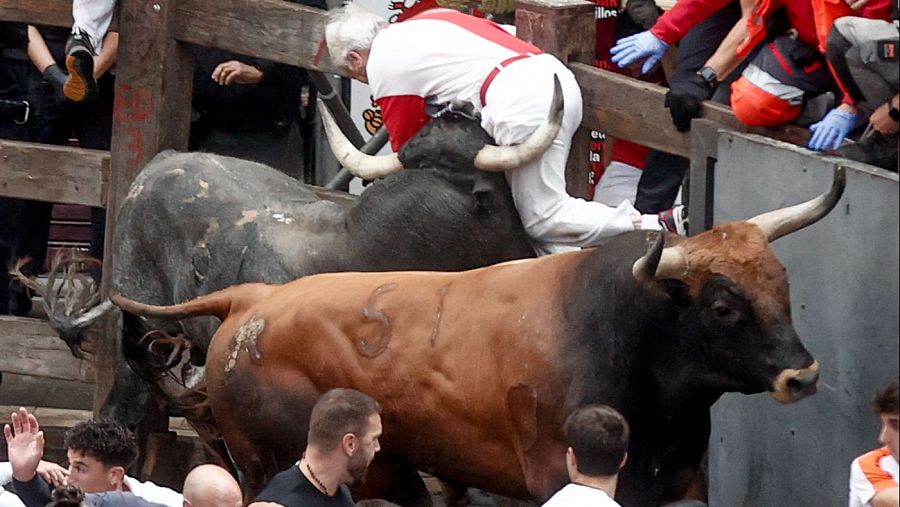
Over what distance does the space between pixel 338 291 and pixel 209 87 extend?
2.58 metres

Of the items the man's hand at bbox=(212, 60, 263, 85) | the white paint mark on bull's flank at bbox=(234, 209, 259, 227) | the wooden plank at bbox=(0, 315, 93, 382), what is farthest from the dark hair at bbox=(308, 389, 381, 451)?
the wooden plank at bbox=(0, 315, 93, 382)

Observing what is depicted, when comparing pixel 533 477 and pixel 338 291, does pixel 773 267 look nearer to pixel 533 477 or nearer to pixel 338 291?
pixel 533 477

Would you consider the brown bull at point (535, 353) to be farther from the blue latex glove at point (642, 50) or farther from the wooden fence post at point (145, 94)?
the wooden fence post at point (145, 94)

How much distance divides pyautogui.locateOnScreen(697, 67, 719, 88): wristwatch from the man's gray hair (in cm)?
113

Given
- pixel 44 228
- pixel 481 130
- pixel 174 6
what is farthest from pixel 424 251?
pixel 44 228

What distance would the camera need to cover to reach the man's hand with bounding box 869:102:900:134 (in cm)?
538

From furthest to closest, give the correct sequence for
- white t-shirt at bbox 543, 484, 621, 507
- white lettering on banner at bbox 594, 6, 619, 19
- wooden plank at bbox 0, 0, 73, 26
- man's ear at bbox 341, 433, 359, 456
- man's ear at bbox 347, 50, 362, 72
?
1. wooden plank at bbox 0, 0, 73, 26
2. white lettering on banner at bbox 594, 6, 619, 19
3. man's ear at bbox 347, 50, 362, 72
4. man's ear at bbox 341, 433, 359, 456
5. white t-shirt at bbox 543, 484, 621, 507

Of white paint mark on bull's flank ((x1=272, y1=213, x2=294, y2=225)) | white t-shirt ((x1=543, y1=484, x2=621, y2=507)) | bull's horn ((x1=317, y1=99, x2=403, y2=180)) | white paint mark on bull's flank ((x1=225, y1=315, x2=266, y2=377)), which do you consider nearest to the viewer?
white t-shirt ((x1=543, y1=484, x2=621, y2=507))

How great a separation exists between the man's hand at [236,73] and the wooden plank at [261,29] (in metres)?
0.07

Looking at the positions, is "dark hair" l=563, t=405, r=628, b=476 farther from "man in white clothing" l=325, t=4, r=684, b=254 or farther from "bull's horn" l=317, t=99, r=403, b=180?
"bull's horn" l=317, t=99, r=403, b=180

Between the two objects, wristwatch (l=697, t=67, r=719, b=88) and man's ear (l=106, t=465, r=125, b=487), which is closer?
man's ear (l=106, t=465, r=125, b=487)

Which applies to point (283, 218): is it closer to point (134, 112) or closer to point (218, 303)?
point (218, 303)

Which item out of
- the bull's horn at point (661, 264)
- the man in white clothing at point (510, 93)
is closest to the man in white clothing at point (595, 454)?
the bull's horn at point (661, 264)

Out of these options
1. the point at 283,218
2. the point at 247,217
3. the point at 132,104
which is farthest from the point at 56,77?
the point at 283,218
